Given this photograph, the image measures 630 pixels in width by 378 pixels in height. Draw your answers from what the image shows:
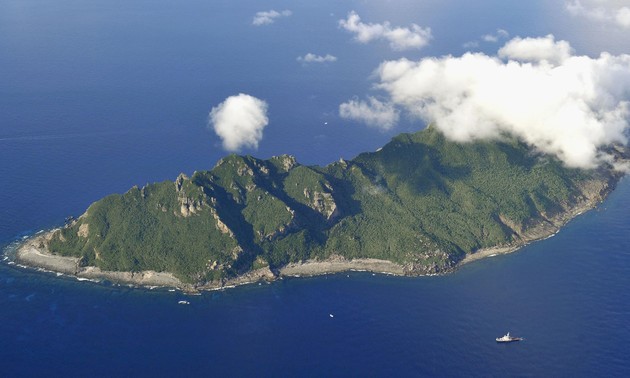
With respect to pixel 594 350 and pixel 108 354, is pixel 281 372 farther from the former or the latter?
pixel 594 350

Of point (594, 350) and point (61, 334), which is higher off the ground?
point (61, 334)

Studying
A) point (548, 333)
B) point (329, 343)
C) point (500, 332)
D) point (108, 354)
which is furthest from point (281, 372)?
point (548, 333)

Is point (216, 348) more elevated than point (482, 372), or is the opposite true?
point (216, 348)

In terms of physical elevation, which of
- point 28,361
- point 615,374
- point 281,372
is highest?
point 28,361

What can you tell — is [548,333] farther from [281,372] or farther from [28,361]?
[28,361]

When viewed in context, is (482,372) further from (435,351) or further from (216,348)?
(216,348)

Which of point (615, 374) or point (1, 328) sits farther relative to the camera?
point (1, 328)

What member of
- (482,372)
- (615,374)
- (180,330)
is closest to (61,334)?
(180,330)

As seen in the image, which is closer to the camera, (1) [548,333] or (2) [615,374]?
(2) [615,374]

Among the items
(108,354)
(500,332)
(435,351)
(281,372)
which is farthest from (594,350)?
(108,354)
